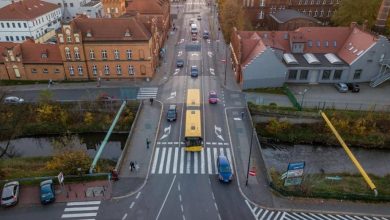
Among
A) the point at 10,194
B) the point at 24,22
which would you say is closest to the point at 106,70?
the point at 10,194

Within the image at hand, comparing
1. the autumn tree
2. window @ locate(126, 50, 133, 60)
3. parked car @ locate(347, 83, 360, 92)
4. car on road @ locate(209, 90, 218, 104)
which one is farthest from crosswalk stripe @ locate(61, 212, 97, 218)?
the autumn tree

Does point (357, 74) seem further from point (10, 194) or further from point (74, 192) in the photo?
point (10, 194)

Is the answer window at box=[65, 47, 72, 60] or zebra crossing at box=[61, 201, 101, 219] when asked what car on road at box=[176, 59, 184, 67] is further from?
zebra crossing at box=[61, 201, 101, 219]

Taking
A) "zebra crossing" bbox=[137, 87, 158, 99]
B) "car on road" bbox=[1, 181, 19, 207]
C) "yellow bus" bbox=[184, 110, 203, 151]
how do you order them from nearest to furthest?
"car on road" bbox=[1, 181, 19, 207] → "yellow bus" bbox=[184, 110, 203, 151] → "zebra crossing" bbox=[137, 87, 158, 99]

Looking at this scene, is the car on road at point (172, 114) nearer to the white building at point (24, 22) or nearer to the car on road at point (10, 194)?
the car on road at point (10, 194)

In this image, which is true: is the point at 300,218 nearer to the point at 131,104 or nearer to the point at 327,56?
the point at 131,104

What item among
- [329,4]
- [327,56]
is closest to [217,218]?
[327,56]
